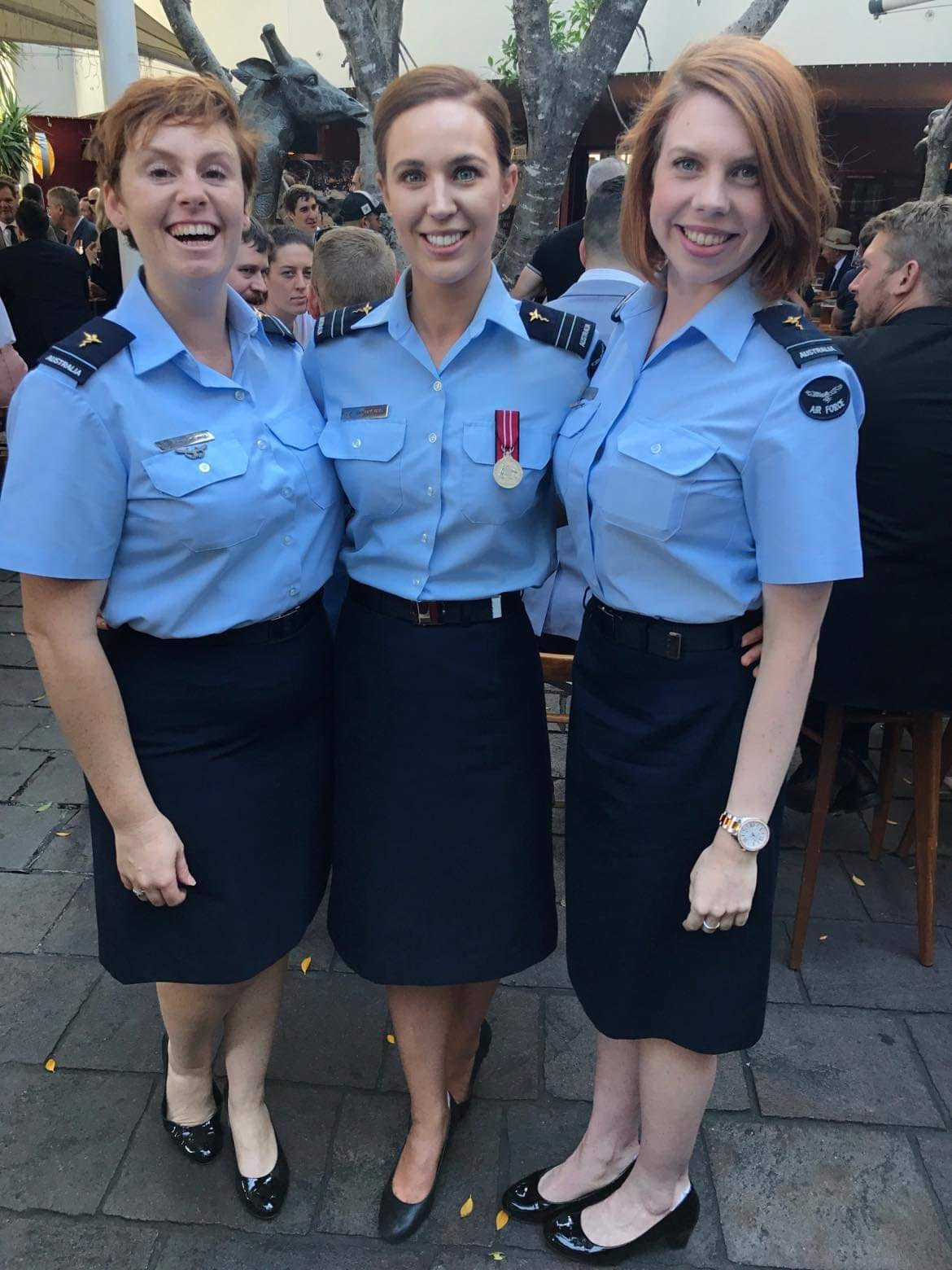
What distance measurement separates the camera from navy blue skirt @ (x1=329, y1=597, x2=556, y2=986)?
175 cm

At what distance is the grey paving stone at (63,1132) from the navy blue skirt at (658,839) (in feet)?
3.67

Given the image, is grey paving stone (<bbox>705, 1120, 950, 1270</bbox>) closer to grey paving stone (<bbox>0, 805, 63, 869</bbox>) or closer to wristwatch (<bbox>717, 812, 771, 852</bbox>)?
wristwatch (<bbox>717, 812, 771, 852</bbox>)

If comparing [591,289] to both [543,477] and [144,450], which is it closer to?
[543,477]

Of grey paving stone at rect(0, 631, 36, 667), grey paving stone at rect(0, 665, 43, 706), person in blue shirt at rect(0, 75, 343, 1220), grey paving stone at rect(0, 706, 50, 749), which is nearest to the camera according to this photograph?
person in blue shirt at rect(0, 75, 343, 1220)

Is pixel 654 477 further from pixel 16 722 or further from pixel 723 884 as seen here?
pixel 16 722

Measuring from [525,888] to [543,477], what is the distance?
78 centimetres

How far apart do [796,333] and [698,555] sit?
0.35m

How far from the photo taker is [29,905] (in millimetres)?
2865

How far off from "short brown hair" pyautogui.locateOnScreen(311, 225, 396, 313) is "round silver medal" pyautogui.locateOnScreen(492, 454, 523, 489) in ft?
5.98

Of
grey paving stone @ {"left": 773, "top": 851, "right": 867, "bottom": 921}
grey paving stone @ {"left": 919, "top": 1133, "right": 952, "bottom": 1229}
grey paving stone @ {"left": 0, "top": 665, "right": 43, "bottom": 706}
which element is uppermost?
grey paving stone @ {"left": 919, "top": 1133, "right": 952, "bottom": 1229}

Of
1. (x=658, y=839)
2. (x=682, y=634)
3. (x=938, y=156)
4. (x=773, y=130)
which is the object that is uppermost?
(x=773, y=130)

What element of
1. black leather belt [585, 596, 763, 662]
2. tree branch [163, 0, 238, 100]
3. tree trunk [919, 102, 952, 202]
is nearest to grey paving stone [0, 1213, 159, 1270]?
black leather belt [585, 596, 763, 662]

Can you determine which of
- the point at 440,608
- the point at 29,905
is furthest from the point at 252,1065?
the point at 29,905

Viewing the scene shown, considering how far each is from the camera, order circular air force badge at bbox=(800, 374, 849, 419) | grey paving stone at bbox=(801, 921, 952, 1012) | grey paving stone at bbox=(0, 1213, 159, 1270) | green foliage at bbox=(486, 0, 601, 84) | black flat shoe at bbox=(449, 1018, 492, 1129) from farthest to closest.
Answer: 1. green foliage at bbox=(486, 0, 601, 84)
2. grey paving stone at bbox=(801, 921, 952, 1012)
3. black flat shoe at bbox=(449, 1018, 492, 1129)
4. grey paving stone at bbox=(0, 1213, 159, 1270)
5. circular air force badge at bbox=(800, 374, 849, 419)
